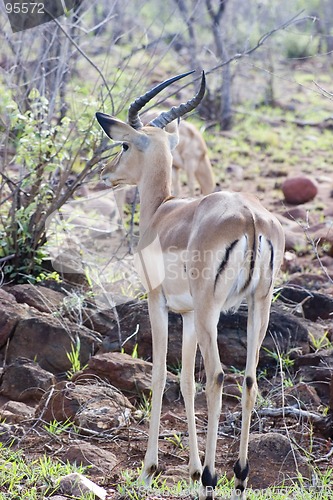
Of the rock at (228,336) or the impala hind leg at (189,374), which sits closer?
the impala hind leg at (189,374)

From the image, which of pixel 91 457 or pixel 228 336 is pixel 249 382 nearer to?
pixel 91 457

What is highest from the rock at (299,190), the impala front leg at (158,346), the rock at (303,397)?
the impala front leg at (158,346)

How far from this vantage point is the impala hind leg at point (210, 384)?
12.1ft

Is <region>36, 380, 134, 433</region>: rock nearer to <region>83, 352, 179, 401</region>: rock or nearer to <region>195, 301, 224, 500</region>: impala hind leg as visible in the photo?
<region>83, 352, 179, 401</region>: rock

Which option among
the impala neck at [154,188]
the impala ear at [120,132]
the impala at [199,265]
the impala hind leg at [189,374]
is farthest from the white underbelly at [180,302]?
the impala ear at [120,132]

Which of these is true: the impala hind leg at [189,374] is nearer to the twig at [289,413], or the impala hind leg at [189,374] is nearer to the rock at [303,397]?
the twig at [289,413]

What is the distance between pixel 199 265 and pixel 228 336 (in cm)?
199

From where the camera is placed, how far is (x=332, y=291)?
7.43m

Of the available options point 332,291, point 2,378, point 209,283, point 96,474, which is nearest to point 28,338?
point 2,378

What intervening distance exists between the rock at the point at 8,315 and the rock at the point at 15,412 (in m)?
0.76

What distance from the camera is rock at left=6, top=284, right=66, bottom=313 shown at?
6.15 meters

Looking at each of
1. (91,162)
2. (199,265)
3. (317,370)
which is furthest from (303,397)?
(91,162)

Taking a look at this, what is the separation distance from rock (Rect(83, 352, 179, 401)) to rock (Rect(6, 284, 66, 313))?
0.90 metres

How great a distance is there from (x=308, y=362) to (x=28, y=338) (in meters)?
1.76
